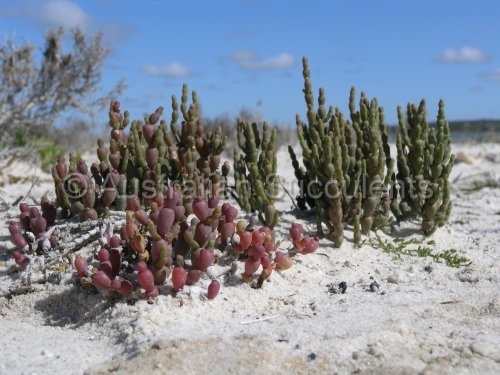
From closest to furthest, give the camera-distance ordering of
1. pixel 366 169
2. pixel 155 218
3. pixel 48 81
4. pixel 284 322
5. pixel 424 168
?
pixel 284 322, pixel 155 218, pixel 366 169, pixel 424 168, pixel 48 81

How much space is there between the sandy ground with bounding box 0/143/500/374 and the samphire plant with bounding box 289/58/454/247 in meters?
0.25

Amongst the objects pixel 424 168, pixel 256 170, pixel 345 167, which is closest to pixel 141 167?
pixel 256 170

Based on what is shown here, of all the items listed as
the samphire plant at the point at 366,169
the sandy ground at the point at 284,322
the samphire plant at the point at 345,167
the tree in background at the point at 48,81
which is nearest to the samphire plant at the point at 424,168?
the samphire plant at the point at 366,169

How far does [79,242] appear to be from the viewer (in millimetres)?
4195

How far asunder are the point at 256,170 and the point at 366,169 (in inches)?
31.0

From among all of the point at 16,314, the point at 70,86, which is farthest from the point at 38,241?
the point at 70,86

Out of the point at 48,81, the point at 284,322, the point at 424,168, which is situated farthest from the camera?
the point at 48,81

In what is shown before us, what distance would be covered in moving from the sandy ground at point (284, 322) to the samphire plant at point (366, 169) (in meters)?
0.25

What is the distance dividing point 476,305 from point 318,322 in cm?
90

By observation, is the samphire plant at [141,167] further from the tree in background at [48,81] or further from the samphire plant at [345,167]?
the tree in background at [48,81]

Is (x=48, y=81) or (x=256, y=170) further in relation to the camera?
(x=48, y=81)

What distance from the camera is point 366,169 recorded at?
15.6 ft

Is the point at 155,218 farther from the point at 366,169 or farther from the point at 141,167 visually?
the point at 366,169

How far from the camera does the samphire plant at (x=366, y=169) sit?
15.0 ft
